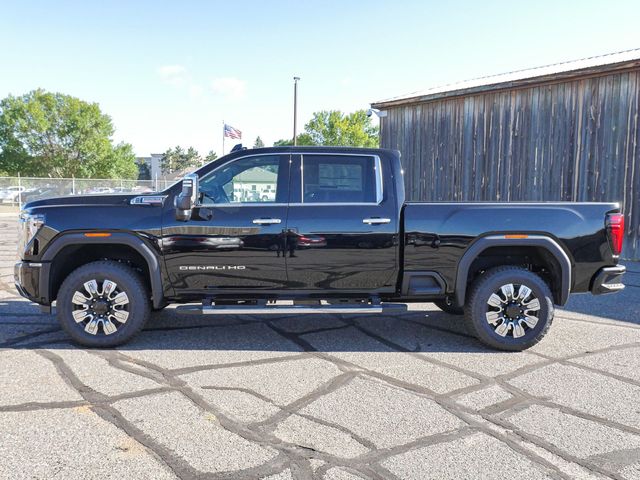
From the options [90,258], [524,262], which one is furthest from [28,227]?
[524,262]

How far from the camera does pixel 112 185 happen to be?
1308 inches

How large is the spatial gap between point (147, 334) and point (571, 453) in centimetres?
417

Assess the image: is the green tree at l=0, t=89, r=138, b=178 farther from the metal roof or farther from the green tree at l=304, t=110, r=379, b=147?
the metal roof

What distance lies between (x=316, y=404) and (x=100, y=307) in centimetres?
245

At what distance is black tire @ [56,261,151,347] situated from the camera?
4871mm

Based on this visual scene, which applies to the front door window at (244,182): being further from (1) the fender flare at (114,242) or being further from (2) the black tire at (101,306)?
(2) the black tire at (101,306)

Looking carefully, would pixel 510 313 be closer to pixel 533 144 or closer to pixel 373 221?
pixel 373 221

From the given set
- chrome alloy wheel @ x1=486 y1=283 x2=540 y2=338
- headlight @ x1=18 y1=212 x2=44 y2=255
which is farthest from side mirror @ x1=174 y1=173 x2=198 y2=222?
chrome alloy wheel @ x1=486 y1=283 x2=540 y2=338

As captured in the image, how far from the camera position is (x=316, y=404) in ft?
12.1

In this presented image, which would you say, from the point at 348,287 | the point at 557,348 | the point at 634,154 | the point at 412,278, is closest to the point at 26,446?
the point at 348,287

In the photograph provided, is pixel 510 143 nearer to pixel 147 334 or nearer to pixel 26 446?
pixel 147 334

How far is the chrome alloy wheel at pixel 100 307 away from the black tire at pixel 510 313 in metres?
3.42

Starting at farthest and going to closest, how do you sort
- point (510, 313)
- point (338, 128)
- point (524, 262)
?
1. point (338, 128)
2. point (524, 262)
3. point (510, 313)

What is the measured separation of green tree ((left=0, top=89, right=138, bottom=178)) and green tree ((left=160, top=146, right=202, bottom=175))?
292 ft
